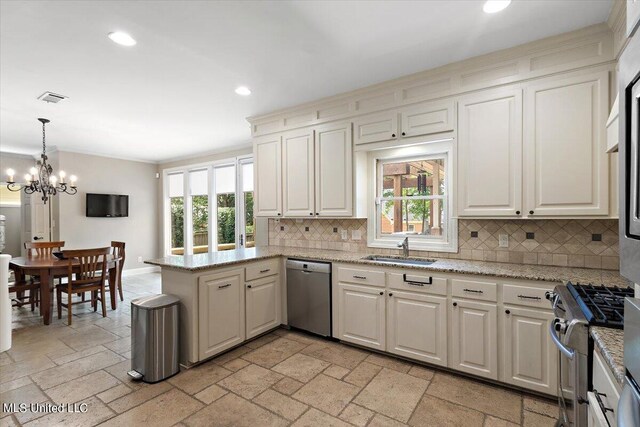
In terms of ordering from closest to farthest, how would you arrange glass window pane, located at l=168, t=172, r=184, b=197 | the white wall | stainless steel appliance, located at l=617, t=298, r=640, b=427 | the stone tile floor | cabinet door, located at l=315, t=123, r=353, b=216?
stainless steel appliance, located at l=617, t=298, r=640, b=427 → the stone tile floor → cabinet door, located at l=315, t=123, r=353, b=216 → the white wall → glass window pane, located at l=168, t=172, r=184, b=197

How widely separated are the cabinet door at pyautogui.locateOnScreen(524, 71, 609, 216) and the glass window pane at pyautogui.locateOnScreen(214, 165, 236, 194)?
16.3ft

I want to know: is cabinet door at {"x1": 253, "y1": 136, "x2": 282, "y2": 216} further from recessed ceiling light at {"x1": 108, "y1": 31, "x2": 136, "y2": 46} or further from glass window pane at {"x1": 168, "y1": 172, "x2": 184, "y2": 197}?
glass window pane at {"x1": 168, "y1": 172, "x2": 184, "y2": 197}

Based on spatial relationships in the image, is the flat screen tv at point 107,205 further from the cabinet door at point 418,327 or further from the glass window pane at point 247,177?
the cabinet door at point 418,327

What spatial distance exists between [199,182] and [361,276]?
195 inches

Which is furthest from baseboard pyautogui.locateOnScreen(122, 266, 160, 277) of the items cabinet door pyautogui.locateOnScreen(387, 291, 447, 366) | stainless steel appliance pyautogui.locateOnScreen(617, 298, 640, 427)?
stainless steel appliance pyautogui.locateOnScreen(617, 298, 640, 427)

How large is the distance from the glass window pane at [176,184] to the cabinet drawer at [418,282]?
19.1ft

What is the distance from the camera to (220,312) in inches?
115

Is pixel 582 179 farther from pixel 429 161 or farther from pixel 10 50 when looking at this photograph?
pixel 10 50

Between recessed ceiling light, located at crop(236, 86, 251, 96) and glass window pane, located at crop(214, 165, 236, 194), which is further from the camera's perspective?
glass window pane, located at crop(214, 165, 236, 194)

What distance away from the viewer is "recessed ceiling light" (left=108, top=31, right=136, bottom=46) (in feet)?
7.47

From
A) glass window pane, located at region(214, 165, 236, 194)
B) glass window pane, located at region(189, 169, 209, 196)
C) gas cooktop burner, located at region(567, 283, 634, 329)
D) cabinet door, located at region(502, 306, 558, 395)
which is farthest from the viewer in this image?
glass window pane, located at region(189, 169, 209, 196)

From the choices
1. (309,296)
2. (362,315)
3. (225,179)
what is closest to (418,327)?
(362,315)

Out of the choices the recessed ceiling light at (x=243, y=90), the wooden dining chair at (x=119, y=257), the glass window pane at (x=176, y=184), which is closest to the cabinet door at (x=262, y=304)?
the recessed ceiling light at (x=243, y=90)

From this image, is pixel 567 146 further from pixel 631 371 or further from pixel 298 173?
pixel 298 173
